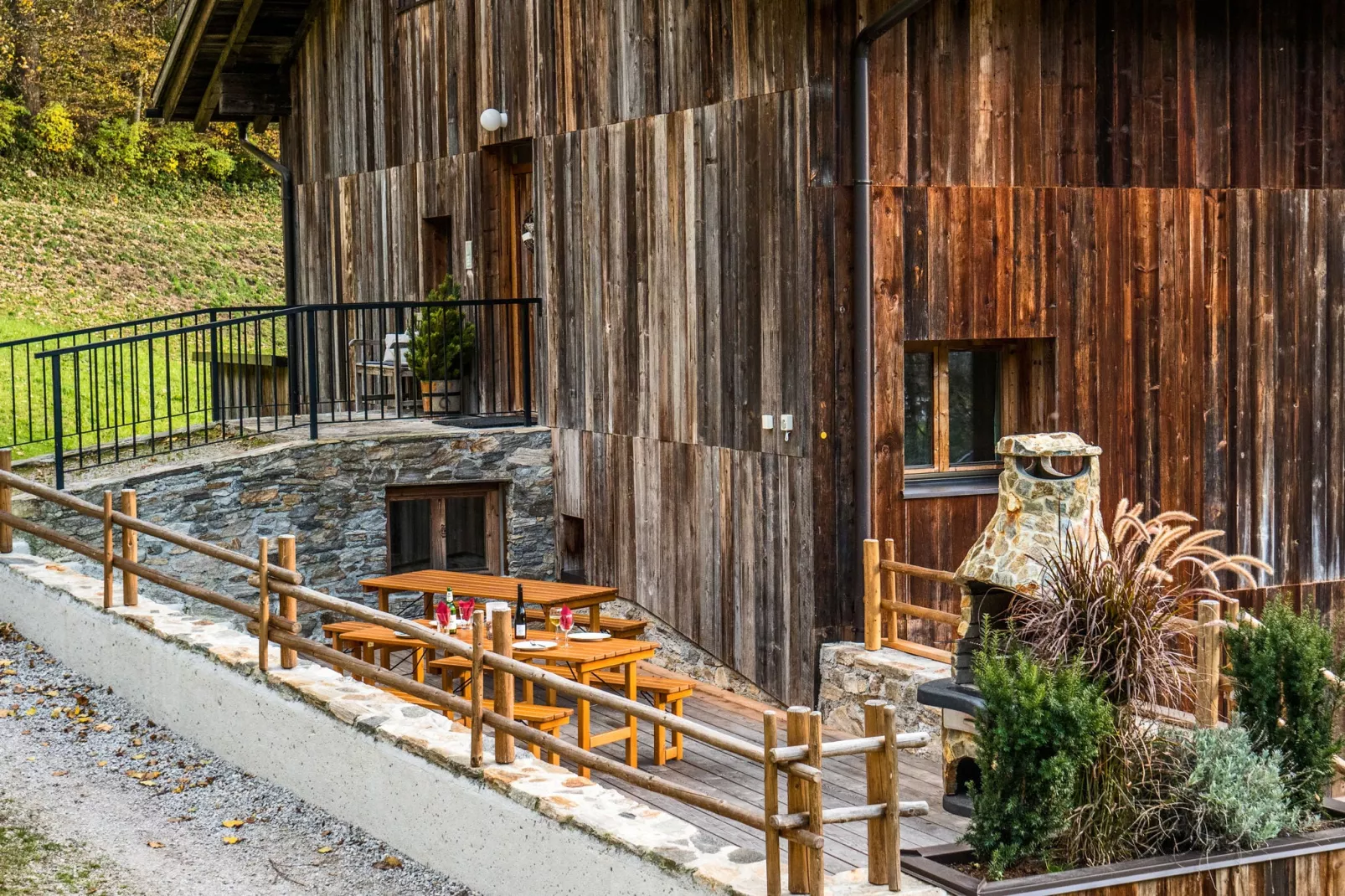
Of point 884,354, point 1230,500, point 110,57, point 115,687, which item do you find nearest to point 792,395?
point 884,354

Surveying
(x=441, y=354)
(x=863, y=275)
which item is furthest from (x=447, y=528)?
(x=863, y=275)

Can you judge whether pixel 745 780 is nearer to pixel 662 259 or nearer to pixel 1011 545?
pixel 1011 545

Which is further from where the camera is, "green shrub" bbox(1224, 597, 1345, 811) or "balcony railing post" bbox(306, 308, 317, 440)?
"balcony railing post" bbox(306, 308, 317, 440)

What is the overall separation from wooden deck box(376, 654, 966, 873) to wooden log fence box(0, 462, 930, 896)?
37cm

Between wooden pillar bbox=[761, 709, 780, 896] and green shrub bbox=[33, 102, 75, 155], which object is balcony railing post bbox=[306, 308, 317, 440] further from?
green shrub bbox=[33, 102, 75, 155]

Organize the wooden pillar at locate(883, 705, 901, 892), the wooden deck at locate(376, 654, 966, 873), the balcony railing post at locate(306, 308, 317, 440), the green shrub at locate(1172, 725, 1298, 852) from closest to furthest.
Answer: the wooden pillar at locate(883, 705, 901, 892)
the green shrub at locate(1172, 725, 1298, 852)
the wooden deck at locate(376, 654, 966, 873)
the balcony railing post at locate(306, 308, 317, 440)

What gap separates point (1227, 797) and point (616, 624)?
5.27 m

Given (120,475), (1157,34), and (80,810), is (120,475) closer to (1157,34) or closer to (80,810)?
(80,810)

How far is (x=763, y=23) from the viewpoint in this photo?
10180 mm

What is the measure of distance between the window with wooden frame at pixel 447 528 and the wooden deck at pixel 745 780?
212cm

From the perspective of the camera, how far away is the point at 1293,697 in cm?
697

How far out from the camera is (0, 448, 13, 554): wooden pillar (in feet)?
38.1

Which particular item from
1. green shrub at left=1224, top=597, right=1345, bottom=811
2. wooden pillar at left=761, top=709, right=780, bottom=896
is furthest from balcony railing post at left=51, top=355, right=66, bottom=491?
green shrub at left=1224, top=597, right=1345, bottom=811

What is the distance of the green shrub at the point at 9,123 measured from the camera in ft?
87.4
